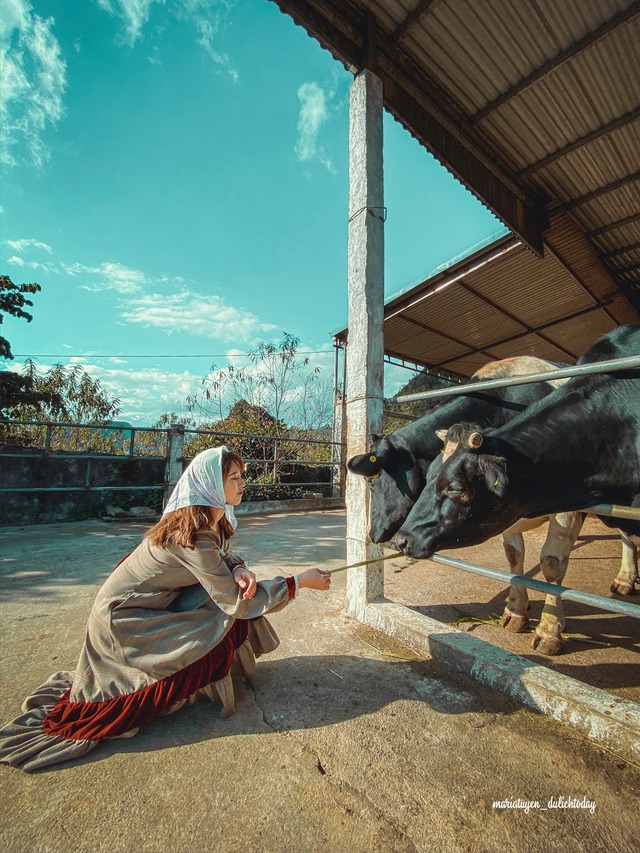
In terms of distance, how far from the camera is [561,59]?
3176 mm

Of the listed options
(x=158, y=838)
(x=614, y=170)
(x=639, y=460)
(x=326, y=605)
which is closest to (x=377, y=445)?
(x=326, y=605)

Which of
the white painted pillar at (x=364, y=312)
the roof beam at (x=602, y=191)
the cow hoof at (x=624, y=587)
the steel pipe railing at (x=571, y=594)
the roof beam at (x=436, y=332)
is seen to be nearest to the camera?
the steel pipe railing at (x=571, y=594)

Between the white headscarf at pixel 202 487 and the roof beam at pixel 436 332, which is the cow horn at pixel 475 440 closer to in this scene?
the white headscarf at pixel 202 487

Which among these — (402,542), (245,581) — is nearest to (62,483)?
(245,581)

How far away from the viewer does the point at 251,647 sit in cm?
187

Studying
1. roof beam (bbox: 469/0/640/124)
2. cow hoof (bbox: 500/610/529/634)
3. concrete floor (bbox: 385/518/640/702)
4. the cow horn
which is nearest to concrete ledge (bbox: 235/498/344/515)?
concrete floor (bbox: 385/518/640/702)

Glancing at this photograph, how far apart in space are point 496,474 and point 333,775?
1186 mm

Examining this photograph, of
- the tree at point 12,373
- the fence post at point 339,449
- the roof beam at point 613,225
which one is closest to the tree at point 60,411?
the tree at point 12,373

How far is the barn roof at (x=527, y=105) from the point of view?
9.63 ft

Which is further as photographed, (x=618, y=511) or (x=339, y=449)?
(x=339, y=449)

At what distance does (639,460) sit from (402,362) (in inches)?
313

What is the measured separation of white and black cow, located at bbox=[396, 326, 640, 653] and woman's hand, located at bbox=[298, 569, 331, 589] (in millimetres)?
361

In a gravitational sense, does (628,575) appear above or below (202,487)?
below

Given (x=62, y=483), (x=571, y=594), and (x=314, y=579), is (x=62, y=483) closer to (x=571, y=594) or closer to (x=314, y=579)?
(x=314, y=579)
